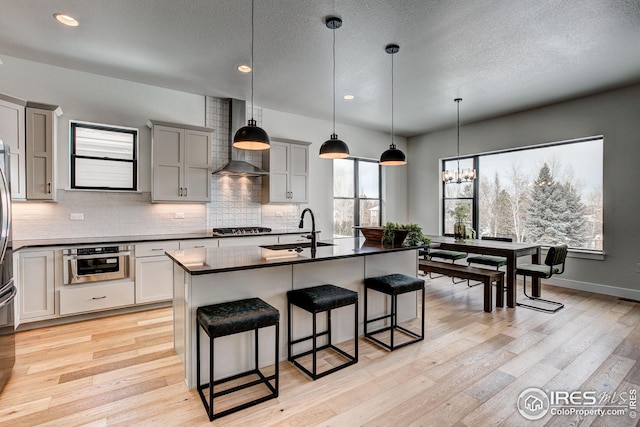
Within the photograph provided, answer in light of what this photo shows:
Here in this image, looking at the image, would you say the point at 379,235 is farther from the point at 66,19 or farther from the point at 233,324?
the point at 66,19

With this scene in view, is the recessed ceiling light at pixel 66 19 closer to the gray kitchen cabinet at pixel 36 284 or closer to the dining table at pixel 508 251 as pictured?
the gray kitchen cabinet at pixel 36 284

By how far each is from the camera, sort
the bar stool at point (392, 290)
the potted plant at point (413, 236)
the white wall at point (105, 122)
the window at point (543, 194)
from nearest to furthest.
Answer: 1. the bar stool at point (392, 290)
2. the potted plant at point (413, 236)
3. the white wall at point (105, 122)
4. the window at point (543, 194)

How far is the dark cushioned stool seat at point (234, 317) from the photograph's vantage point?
201cm

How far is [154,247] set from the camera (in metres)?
3.97

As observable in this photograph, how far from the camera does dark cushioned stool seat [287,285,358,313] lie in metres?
2.45

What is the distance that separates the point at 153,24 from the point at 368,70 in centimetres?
237

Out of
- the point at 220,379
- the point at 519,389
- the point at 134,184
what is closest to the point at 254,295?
the point at 220,379

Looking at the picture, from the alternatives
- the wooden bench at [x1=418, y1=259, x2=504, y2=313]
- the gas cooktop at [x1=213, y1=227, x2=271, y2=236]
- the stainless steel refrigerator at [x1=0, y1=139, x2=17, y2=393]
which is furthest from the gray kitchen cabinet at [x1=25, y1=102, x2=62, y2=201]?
the wooden bench at [x1=418, y1=259, x2=504, y2=313]

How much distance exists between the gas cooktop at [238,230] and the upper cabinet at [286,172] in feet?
1.66

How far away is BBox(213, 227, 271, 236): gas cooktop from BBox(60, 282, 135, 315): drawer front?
1296mm

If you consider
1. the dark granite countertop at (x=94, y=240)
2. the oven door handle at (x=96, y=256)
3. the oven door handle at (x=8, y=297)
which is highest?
the dark granite countertop at (x=94, y=240)

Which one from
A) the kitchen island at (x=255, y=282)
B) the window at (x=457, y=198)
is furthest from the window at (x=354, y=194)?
the kitchen island at (x=255, y=282)

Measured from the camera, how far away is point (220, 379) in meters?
2.35

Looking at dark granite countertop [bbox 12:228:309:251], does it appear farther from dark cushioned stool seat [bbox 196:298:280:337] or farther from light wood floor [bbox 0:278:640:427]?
dark cushioned stool seat [bbox 196:298:280:337]
